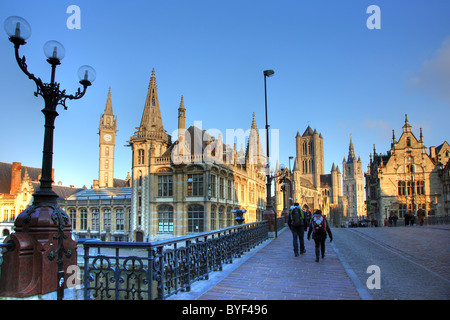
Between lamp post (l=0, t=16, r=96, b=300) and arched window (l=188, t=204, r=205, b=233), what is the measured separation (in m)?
29.9

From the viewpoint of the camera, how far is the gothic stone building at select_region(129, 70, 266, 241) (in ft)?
124

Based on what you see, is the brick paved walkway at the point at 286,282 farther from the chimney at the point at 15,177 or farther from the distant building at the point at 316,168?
the distant building at the point at 316,168

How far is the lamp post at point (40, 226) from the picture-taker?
668cm

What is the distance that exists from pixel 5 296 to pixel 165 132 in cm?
3954

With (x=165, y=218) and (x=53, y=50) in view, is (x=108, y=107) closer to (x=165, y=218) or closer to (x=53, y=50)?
(x=165, y=218)

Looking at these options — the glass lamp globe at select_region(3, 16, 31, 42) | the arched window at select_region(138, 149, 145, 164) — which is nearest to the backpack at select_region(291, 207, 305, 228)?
the glass lamp globe at select_region(3, 16, 31, 42)

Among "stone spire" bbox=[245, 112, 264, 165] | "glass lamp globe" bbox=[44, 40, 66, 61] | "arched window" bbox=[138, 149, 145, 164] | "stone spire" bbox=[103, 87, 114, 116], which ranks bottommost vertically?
"glass lamp globe" bbox=[44, 40, 66, 61]

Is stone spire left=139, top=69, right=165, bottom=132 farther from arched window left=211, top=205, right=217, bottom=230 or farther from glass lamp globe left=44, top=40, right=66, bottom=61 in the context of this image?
glass lamp globe left=44, top=40, right=66, bottom=61

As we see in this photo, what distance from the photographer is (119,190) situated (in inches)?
2290

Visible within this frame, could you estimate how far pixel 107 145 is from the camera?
78062 millimetres

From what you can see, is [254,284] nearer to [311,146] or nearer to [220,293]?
[220,293]

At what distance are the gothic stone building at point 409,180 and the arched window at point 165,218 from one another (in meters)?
28.9
